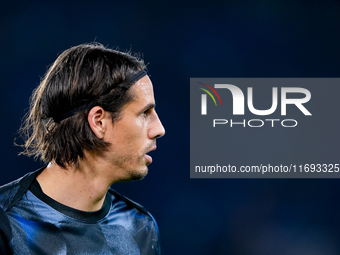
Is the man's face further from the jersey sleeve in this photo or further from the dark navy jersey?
the jersey sleeve

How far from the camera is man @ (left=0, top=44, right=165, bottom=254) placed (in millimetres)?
1619

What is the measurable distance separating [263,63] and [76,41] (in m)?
2.01

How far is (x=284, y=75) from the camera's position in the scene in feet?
13.5

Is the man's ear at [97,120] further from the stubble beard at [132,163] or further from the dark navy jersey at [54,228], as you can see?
the dark navy jersey at [54,228]

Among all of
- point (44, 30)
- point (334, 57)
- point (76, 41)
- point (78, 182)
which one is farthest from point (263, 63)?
point (78, 182)

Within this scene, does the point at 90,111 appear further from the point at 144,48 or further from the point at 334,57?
the point at 334,57

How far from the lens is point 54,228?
158 cm

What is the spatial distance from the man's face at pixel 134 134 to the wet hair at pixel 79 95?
0.03 metres

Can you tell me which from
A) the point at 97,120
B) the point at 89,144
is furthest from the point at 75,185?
the point at 97,120

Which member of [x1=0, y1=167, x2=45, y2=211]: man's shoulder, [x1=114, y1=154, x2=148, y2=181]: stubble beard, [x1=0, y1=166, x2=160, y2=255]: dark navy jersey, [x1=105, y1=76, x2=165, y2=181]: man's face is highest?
[x1=105, y1=76, x2=165, y2=181]: man's face

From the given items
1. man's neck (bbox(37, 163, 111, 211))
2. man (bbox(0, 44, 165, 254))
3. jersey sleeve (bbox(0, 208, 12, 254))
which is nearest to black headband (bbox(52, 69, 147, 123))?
man (bbox(0, 44, 165, 254))

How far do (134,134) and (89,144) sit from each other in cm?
21

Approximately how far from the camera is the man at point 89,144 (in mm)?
1619

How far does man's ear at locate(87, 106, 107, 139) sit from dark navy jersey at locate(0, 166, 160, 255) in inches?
13.2
